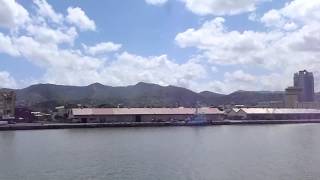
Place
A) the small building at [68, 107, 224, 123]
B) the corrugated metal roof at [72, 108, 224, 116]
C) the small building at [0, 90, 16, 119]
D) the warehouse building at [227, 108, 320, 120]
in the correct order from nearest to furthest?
1. the small building at [68, 107, 224, 123]
2. the corrugated metal roof at [72, 108, 224, 116]
3. the small building at [0, 90, 16, 119]
4. the warehouse building at [227, 108, 320, 120]

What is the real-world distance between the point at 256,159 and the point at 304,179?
23.7 feet

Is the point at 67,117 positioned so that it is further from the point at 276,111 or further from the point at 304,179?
the point at 304,179

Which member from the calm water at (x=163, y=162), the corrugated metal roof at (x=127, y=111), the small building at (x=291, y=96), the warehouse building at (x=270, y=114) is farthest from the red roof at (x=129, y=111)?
the small building at (x=291, y=96)

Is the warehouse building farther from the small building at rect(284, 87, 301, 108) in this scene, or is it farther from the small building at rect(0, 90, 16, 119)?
the small building at rect(284, 87, 301, 108)

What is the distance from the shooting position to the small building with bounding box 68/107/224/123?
84938 millimetres

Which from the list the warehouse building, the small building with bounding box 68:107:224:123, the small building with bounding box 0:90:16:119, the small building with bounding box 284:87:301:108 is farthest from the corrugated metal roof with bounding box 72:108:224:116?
the small building with bounding box 284:87:301:108

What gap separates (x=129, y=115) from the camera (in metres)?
87.6

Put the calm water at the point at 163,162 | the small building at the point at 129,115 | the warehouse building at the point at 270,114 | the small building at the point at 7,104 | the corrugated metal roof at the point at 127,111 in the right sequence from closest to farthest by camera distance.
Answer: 1. the calm water at the point at 163,162
2. the small building at the point at 129,115
3. the corrugated metal roof at the point at 127,111
4. the small building at the point at 7,104
5. the warehouse building at the point at 270,114

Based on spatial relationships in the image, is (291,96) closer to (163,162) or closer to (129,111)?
(129,111)

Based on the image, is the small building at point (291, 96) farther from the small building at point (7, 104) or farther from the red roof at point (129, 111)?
the small building at point (7, 104)

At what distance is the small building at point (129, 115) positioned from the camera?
84938 mm

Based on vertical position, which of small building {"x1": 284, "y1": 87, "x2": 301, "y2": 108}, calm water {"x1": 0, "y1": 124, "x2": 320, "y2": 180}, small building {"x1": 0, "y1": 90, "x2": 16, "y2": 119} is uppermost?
small building {"x1": 284, "y1": 87, "x2": 301, "y2": 108}

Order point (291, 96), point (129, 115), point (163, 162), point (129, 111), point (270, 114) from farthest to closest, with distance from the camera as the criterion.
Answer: point (291, 96) → point (270, 114) → point (129, 111) → point (129, 115) → point (163, 162)

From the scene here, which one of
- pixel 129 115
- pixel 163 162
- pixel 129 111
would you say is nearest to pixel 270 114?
pixel 129 111
